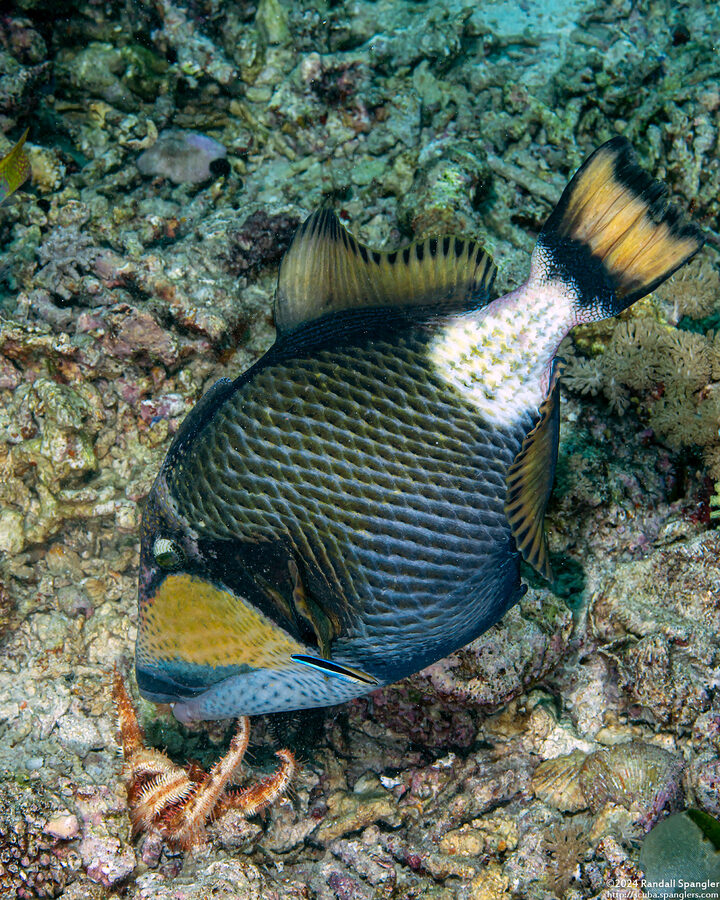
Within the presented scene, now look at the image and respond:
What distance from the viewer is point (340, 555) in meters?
1.70

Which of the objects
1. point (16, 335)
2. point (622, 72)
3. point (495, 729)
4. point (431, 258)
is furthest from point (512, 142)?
point (495, 729)

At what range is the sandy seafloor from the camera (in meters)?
2.43

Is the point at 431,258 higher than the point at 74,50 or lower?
higher

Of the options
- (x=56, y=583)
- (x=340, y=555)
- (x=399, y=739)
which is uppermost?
(x=340, y=555)

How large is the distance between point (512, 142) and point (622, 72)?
1.40 m

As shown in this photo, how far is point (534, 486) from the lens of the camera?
70.1 inches

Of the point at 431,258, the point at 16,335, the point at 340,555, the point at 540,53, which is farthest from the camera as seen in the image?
the point at 540,53

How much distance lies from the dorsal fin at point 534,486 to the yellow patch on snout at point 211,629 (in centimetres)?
71

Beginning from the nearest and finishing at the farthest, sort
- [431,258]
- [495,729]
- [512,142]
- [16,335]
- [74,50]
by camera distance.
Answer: [431,258] < [495,729] < [16,335] < [512,142] < [74,50]

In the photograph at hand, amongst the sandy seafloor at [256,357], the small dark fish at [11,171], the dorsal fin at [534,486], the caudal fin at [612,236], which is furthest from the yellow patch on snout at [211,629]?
the small dark fish at [11,171]

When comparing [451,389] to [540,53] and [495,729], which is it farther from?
[540,53]

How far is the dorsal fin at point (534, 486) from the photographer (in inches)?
67.9

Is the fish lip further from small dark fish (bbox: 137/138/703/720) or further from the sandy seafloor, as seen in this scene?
the sandy seafloor

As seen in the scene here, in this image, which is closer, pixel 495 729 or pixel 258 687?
pixel 258 687
